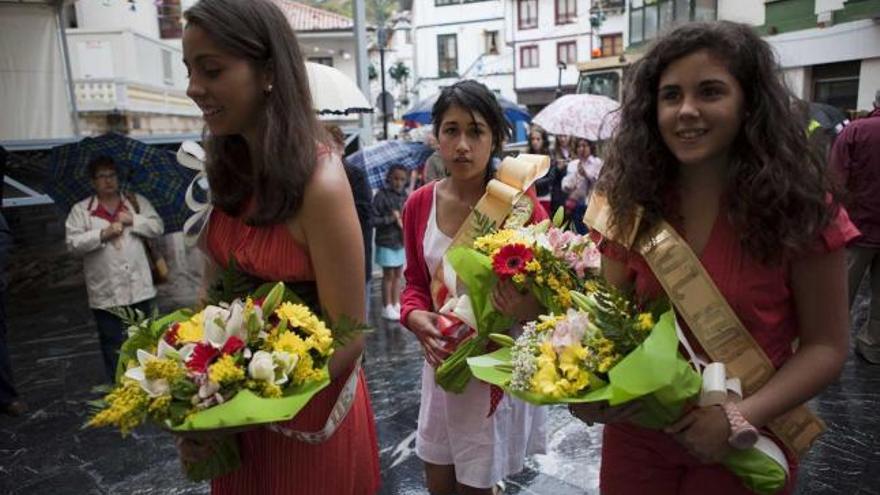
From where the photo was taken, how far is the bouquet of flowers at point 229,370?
1246 millimetres

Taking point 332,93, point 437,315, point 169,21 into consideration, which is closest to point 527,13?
point 169,21

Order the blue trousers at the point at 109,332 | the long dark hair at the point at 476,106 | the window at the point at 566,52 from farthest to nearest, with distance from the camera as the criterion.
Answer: the window at the point at 566,52 → the blue trousers at the point at 109,332 → the long dark hair at the point at 476,106

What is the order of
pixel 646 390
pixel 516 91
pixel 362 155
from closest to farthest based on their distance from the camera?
1. pixel 646 390
2. pixel 362 155
3. pixel 516 91

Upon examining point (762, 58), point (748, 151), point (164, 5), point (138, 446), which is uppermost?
point (164, 5)

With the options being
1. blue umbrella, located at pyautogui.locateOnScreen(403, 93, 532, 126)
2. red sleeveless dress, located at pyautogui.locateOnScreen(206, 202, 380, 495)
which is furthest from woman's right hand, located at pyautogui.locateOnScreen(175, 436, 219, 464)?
blue umbrella, located at pyautogui.locateOnScreen(403, 93, 532, 126)

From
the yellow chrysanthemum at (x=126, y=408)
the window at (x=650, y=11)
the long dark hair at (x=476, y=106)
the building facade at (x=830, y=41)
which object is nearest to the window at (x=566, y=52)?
the window at (x=650, y=11)

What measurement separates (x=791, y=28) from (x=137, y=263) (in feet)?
48.6

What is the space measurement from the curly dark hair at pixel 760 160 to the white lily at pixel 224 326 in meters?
0.99

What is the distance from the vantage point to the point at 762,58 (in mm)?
1407

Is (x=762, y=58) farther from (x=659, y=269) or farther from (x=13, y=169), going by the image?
(x=13, y=169)

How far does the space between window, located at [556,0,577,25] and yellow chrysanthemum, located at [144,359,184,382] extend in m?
36.0

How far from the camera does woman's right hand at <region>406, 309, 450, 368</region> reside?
85.0 inches

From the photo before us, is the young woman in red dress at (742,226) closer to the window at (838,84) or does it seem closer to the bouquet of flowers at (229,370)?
the bouquet of flowers at (229,370)

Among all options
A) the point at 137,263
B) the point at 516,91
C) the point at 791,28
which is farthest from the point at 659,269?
the point at 516,91
